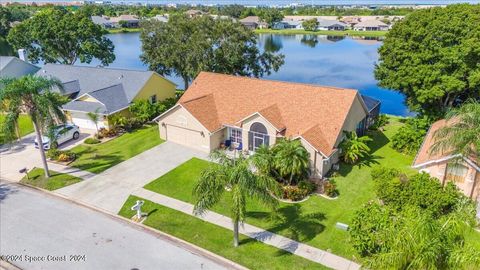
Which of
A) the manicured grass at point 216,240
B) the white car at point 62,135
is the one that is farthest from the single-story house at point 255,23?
the manicured grass at point 216,240

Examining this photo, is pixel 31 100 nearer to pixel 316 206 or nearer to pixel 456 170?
pixel 316 206

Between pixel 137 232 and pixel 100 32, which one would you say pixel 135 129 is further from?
pixel 100 32

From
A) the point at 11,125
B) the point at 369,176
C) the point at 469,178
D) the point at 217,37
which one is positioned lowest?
the point at 369,176

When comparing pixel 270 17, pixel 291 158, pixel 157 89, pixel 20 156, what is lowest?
pixel 20 156

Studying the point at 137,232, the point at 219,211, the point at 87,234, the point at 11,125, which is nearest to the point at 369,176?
the point at 219,211

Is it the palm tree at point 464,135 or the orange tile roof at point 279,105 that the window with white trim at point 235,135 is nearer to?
the orange tile roof at point 279,105

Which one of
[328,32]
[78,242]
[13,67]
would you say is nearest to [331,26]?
[328,32]
